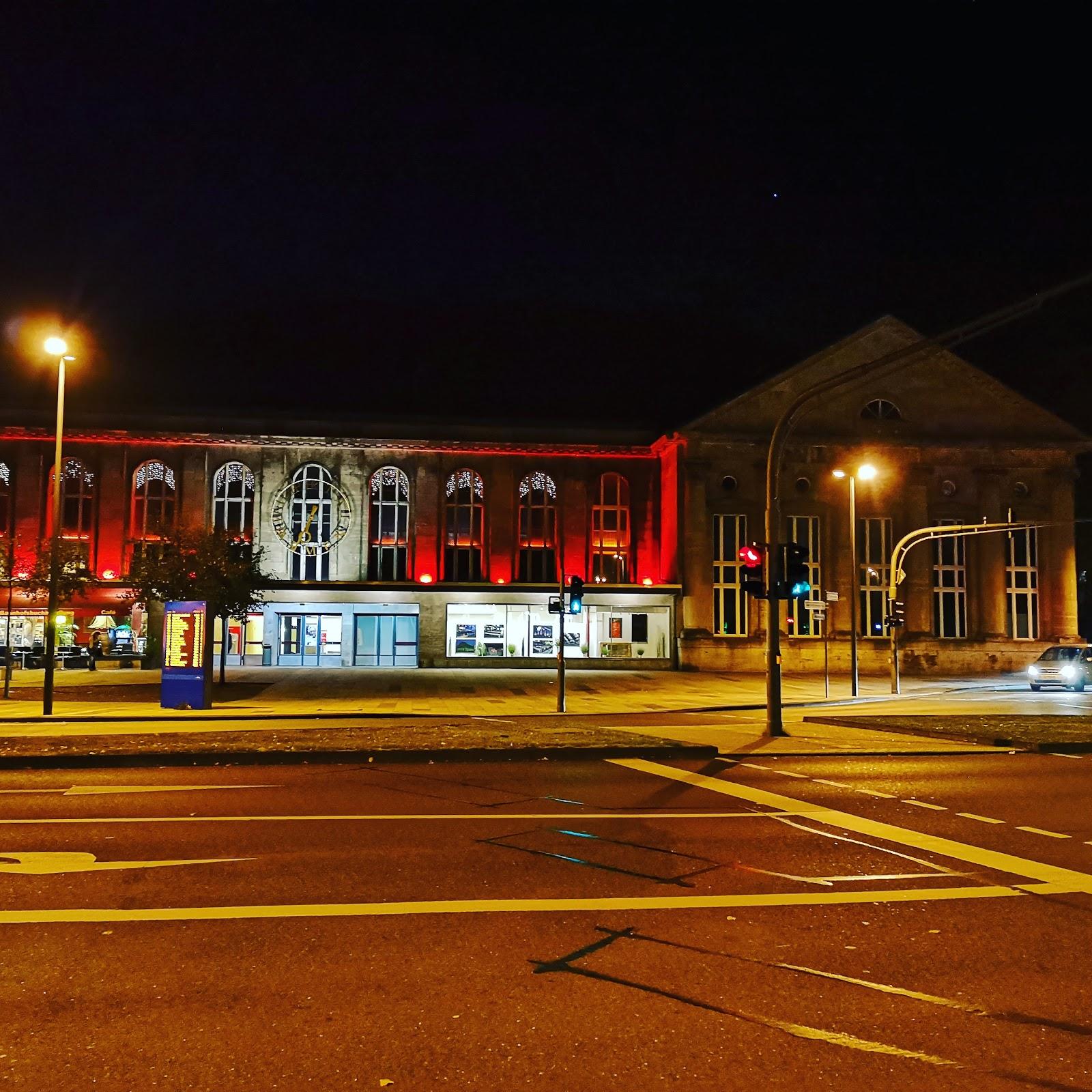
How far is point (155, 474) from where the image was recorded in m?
43.5

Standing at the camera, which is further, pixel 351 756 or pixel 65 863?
pixel 351 756

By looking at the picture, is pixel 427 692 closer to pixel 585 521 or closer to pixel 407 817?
pixel 585 521

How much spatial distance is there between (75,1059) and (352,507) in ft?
134

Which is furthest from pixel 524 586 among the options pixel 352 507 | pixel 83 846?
pixel 83 846

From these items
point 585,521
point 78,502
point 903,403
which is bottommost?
point 585,521

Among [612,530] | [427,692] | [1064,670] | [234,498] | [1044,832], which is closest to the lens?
[1044,832]

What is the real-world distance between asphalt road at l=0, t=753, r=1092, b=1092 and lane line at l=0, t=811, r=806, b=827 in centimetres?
4

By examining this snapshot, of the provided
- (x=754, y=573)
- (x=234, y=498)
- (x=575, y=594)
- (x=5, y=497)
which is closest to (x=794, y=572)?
(x=754, y=573)

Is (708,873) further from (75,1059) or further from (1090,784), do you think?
(1090,784)

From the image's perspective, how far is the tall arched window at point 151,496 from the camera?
1703 inches

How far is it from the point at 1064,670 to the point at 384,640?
88.9 ft

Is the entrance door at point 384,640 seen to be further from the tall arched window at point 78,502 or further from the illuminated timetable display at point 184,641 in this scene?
the illuminated timetable display at point 184,641

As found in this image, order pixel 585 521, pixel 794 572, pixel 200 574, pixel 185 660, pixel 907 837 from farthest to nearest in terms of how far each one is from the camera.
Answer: pixel 585 521 → pixel 200 574 → pixel 185 660 → pixel 794 572 → pixel 907 837

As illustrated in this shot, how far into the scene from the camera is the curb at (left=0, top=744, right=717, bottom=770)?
1320 cm
